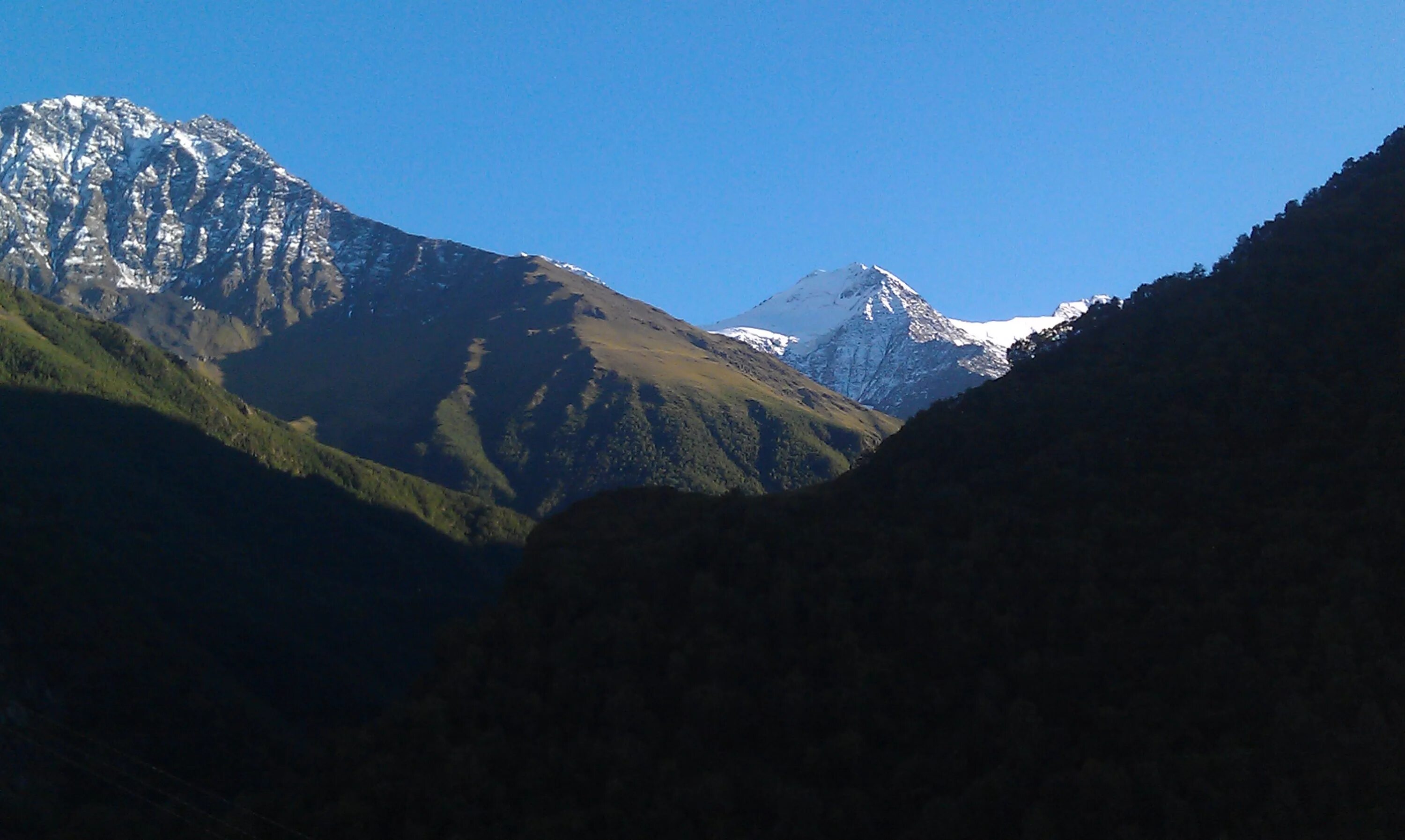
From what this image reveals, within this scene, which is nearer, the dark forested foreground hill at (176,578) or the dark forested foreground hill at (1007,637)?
the dark forested foreground hill at (1007,637)

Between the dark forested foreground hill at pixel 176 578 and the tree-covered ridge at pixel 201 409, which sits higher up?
the tree-covered ridge at pixel 201 409

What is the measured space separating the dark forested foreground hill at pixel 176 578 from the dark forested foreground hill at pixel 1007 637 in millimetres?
24093

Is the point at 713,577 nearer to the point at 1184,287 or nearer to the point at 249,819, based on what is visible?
the point at 249,819

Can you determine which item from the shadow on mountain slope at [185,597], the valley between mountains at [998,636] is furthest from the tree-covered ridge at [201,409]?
the valley between mountains at [998,636]

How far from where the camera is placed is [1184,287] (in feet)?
261

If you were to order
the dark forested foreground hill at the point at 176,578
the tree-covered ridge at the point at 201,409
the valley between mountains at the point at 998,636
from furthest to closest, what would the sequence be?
the tree-covered ridge at the point at 201,409 < the dark forested foreground hill at the point at 176,578 < the valley between mountains at the point at 998,636

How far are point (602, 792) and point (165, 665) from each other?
73.9m

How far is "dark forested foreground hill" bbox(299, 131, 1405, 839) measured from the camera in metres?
42.7

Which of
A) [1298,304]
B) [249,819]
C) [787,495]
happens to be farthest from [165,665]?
[1298,304]

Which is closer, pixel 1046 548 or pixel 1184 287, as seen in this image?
pixel 1046 548

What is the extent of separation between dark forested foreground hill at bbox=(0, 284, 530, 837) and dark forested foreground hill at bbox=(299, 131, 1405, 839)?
24093 millimetres

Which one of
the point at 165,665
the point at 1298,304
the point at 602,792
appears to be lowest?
the point at 165,665

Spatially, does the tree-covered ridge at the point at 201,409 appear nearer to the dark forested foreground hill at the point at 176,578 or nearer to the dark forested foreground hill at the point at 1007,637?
the dark forested foreground hill at the point at 176,578

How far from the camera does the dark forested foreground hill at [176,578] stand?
9569 centimetres
